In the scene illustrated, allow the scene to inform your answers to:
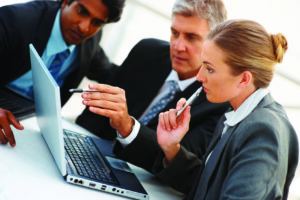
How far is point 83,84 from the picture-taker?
3.55 m

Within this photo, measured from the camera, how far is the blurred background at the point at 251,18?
10.8ft

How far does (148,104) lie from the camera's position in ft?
5.70

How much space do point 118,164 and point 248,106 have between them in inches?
22.5

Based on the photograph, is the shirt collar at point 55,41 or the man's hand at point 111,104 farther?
the shirt collar at point 55,41

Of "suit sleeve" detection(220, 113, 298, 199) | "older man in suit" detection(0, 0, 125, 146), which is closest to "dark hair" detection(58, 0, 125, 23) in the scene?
"older man in suit" detection(0, 0, 125, 146)

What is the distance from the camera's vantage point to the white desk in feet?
3.00

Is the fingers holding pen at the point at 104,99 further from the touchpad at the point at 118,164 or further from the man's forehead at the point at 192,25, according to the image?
the man's forehead at the point at 192,25

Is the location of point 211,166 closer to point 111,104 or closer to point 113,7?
point 111,104

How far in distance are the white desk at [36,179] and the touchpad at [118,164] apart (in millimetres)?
69

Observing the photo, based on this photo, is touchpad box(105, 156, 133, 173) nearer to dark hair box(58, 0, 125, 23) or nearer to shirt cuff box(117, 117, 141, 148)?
shirt cuff box(117, 117, 141, 148)

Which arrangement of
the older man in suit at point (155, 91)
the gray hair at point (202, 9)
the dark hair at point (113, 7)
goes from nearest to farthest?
the older man in suit at point (155, 91), the gray hair at point (202, 9), the dark hair at point (113, 7)

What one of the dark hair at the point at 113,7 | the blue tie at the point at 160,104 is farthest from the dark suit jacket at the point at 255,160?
the dark hair at the point at 113,7

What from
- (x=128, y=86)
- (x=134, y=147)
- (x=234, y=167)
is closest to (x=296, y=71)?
→ (x=128, y=86)

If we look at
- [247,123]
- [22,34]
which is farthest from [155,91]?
[247,123]
